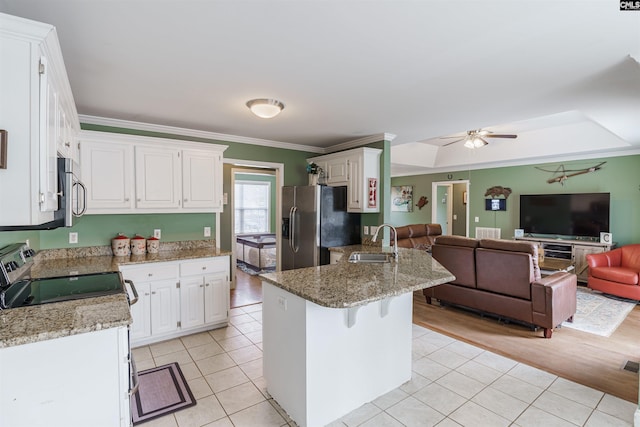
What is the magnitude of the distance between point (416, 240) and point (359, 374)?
495 cm

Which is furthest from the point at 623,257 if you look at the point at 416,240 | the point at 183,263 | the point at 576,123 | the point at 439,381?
the point at 183,263

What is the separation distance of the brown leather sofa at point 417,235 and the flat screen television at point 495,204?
→ 47.6 inches

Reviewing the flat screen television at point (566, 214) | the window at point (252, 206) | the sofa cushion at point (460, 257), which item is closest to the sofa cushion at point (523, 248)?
the sofa cushion at point (460, 257)

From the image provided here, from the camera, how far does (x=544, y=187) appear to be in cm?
643

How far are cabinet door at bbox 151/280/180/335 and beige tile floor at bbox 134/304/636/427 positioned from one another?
0.19m

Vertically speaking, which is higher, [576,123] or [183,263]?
[576,123]

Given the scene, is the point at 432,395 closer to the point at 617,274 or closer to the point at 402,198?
the point at 617,274

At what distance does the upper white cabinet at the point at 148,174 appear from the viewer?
3.22 m

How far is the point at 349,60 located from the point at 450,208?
786 cm

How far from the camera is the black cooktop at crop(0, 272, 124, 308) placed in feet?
5.78

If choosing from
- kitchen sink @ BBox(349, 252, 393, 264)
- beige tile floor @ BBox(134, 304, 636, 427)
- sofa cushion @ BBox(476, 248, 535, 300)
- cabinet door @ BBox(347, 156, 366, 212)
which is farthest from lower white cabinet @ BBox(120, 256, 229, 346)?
sofa cushion @ BBox(476, 248, 535, 300)

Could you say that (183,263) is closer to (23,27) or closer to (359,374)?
(359,374)

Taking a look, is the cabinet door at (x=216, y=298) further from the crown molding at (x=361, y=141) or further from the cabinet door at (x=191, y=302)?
the crown molding at (x=361, y=141)

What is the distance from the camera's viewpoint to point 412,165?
745 centimetres
